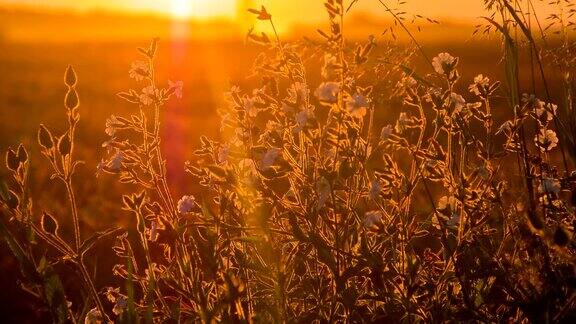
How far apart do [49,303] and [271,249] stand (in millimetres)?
760

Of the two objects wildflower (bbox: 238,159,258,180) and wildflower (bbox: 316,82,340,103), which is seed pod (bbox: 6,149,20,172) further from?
wildflower (bbox: 316,82,340,103)

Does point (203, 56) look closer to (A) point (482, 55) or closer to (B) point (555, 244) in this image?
(A) point (482, 55)

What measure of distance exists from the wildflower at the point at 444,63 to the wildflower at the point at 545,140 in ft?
1.50

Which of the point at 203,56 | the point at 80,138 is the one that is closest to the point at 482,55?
the point at 203,56

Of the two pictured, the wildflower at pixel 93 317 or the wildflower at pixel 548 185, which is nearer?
the wildflower at pixel 548 185

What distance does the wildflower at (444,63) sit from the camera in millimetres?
3037

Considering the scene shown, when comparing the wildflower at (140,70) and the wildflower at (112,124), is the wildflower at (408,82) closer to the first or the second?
the wildflower at (140,70)

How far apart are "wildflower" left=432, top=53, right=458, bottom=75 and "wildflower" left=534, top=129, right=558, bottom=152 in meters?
0.46

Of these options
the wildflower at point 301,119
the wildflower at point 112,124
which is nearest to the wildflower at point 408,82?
the wildflower at point 301,119

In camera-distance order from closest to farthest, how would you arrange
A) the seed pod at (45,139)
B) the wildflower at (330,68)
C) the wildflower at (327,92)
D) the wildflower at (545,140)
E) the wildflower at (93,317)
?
the wildflower at (327,92) → the wildflower at (330,68) → the seed pod at (45,139) → the wildflower at (93,317) → the wildflower at (545,140)

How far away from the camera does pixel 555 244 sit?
2490mm

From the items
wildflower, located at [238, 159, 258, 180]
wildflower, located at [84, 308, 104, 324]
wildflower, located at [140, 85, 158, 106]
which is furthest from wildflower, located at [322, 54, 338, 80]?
wildflower, located at [84, 308, 104, 324]

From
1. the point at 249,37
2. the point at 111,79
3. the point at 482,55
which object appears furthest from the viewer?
the point at 482,55

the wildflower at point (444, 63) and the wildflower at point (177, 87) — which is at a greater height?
the wildflower at point (444, 63)
